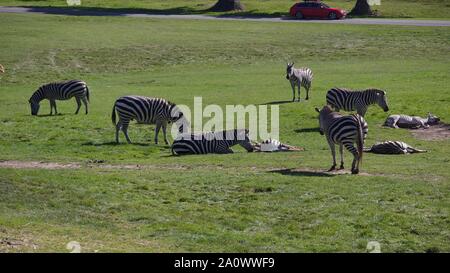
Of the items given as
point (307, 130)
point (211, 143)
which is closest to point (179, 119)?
point (211, 143)

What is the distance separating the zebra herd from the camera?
21.8m

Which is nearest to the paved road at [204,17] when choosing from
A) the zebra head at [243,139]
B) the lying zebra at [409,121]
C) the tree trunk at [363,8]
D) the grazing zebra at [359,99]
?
the tree trunk at [363,8]

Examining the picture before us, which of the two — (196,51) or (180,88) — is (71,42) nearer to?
(196,51)

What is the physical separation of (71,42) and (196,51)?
8206 mm

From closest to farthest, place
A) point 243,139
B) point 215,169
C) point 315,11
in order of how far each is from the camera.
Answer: point 215,169 → point 243,139 → point 315,11

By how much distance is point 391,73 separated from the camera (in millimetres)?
45031

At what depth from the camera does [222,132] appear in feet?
88.9

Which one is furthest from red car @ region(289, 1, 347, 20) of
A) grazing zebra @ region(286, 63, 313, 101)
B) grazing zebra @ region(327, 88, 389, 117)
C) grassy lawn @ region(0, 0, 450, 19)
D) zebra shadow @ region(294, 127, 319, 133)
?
zebra shadow @ region(294, 127, 319, 133)

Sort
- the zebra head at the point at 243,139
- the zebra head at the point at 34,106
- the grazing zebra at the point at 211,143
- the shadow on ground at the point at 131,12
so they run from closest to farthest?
the grazing zebra at the point at 211,143, the zebra head at the point at 243,139, the zebra head at the point at 34,106, the shadow on ground at the point at 131,12

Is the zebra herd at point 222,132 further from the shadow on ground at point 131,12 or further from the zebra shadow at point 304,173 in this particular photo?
the shadow on ground at point 131,12

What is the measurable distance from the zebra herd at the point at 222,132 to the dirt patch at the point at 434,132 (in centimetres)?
47

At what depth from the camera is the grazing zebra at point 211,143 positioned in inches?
1046

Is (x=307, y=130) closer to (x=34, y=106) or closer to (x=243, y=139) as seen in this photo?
(x=243, y=139)

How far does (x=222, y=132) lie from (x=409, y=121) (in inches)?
290
